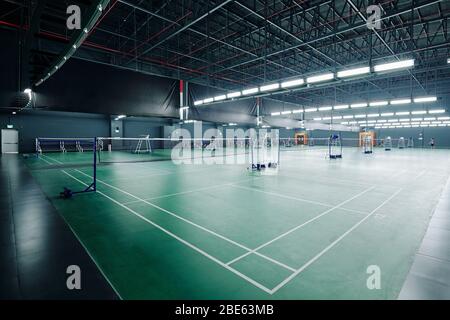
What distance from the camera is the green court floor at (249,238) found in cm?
213

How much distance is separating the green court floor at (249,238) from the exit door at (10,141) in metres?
15.8

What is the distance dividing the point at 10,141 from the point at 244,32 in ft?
61.5

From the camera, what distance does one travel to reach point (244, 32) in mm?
13312

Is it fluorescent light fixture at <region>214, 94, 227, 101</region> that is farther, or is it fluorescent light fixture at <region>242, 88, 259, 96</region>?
fluorescent light fixture at <region>214, 94, 227, 101</region>

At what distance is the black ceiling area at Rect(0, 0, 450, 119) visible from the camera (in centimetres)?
872

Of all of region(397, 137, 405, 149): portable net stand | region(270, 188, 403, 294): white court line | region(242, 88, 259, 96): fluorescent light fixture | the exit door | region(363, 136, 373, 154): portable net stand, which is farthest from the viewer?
region(397, 137, 405, 149): portable net stand

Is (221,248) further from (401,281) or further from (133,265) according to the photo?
(401,281)

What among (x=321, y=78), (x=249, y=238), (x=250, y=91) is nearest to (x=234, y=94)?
(x=250, y=91)

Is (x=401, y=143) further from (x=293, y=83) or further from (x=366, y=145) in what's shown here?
(x=293, y=83)

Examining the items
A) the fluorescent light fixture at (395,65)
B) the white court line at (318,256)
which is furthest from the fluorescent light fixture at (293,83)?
the white court line at (318,256)

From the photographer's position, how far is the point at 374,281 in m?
2.18

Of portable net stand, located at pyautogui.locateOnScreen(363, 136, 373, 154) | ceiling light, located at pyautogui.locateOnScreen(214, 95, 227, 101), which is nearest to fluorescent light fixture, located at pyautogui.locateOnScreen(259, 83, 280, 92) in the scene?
ceiling light, located at pyautogui.locateOnScreen(214, 95, 227, 101)

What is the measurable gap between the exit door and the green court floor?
15782 mm

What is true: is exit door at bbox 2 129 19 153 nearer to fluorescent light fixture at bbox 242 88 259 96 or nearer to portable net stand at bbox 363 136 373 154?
fluorescent light fixture at bbox 242 88 259 96
